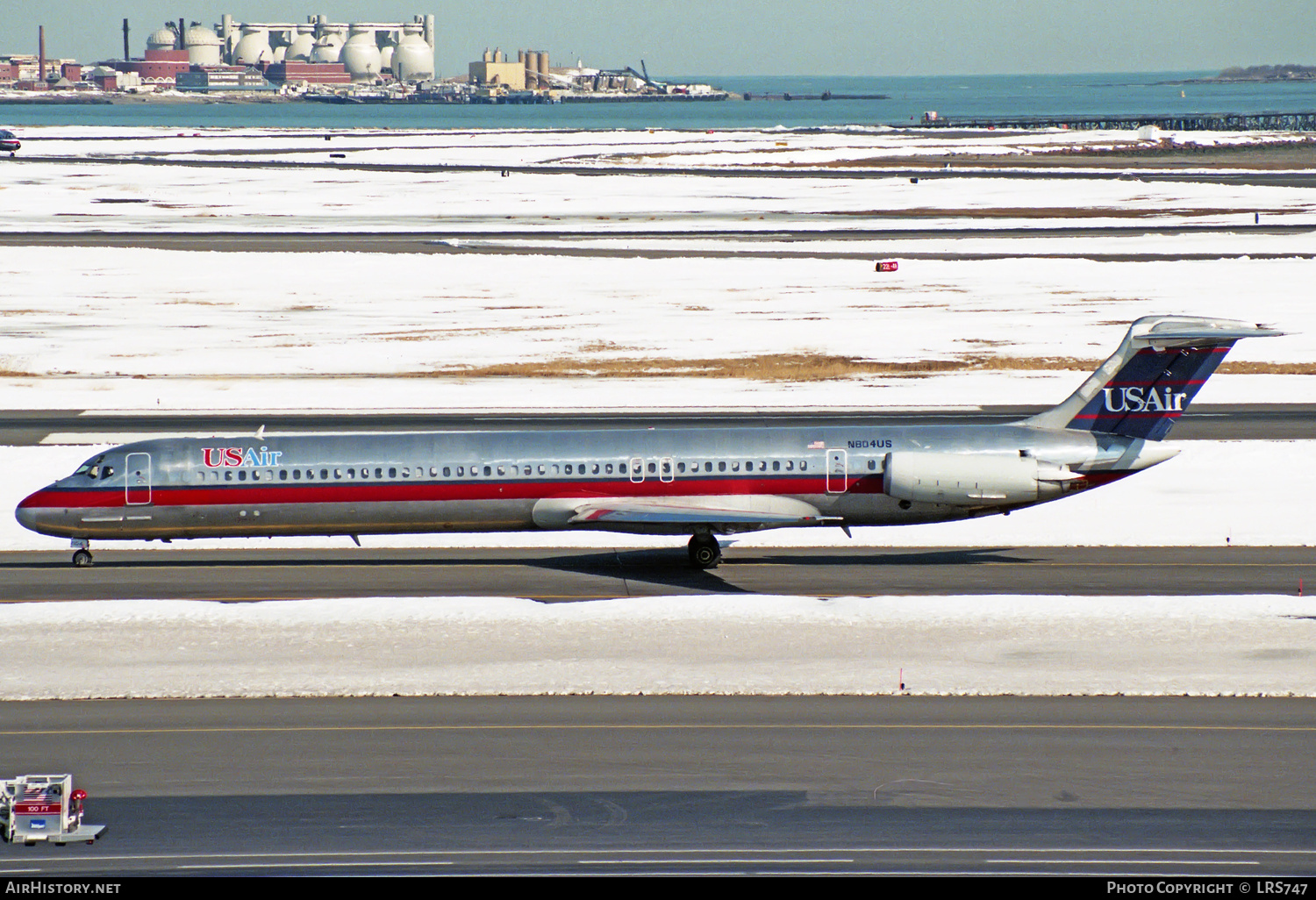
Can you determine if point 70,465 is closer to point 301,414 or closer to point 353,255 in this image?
point 301,414

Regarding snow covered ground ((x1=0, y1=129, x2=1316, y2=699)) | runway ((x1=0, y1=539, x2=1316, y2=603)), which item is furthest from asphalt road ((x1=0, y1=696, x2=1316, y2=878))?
runway ((x1=0, y1=539, x2=1316, y2=603))

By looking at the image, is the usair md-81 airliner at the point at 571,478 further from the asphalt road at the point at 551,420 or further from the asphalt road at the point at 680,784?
the asphalt road at the point at 551,420

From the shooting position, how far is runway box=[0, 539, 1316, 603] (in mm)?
34125

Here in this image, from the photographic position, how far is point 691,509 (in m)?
35.7

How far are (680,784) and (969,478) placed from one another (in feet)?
50.5

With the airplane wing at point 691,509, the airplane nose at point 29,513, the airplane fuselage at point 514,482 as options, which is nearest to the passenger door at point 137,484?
the airplane fuselage at point 514,482

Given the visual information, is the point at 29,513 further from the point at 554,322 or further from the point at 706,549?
the point at 554,322

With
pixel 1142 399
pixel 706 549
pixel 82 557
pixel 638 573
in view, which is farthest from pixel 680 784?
pixel 82 557

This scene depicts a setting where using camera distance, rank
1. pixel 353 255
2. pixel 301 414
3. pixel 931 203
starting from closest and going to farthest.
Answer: pixel 301 414 < pixel 353 255 < pixel 931 203

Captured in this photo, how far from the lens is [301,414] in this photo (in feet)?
179

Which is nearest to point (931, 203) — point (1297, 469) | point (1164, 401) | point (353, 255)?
point (353, 255)

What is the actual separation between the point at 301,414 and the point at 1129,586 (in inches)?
1249

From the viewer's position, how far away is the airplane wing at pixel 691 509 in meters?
35.4

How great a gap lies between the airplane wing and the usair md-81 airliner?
0.04 meters
